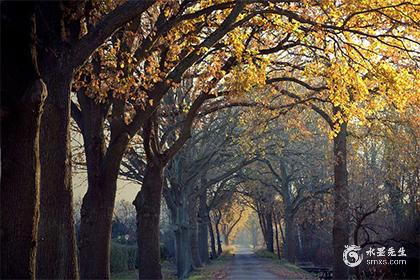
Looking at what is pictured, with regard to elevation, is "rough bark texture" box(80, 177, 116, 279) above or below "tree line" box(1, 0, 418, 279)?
below

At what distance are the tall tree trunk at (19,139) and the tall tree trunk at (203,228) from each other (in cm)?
3119

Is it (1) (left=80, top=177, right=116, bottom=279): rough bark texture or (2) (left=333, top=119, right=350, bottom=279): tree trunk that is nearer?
(1) (left=80, top=177, right=116, bottom=279): rough bark texture

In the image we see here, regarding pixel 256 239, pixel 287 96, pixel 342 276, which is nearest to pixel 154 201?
pixel 287 96

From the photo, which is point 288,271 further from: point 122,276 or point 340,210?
point 340,210

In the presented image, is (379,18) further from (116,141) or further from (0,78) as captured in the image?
(0,78)

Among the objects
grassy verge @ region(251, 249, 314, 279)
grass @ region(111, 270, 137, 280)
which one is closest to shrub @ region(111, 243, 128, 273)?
grass @ region(111, 270, 137, 280)

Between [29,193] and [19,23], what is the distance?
7.16 feet

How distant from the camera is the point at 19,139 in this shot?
21.8ft

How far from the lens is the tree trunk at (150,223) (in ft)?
46.0

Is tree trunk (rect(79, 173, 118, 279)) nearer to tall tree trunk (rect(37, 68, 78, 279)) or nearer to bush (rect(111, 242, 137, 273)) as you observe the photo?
tall tree trunk (rect(37, 68, 78, 279))

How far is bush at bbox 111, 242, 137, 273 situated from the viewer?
33.0 metres

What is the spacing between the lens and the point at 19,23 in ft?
22.1

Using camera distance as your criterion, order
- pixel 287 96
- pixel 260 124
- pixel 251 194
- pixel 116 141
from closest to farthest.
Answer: pixel 116 141 → pixel 287 96 → pixel 260 124 → pixel 251 194

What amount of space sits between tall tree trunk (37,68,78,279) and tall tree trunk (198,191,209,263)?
29.8 meters
